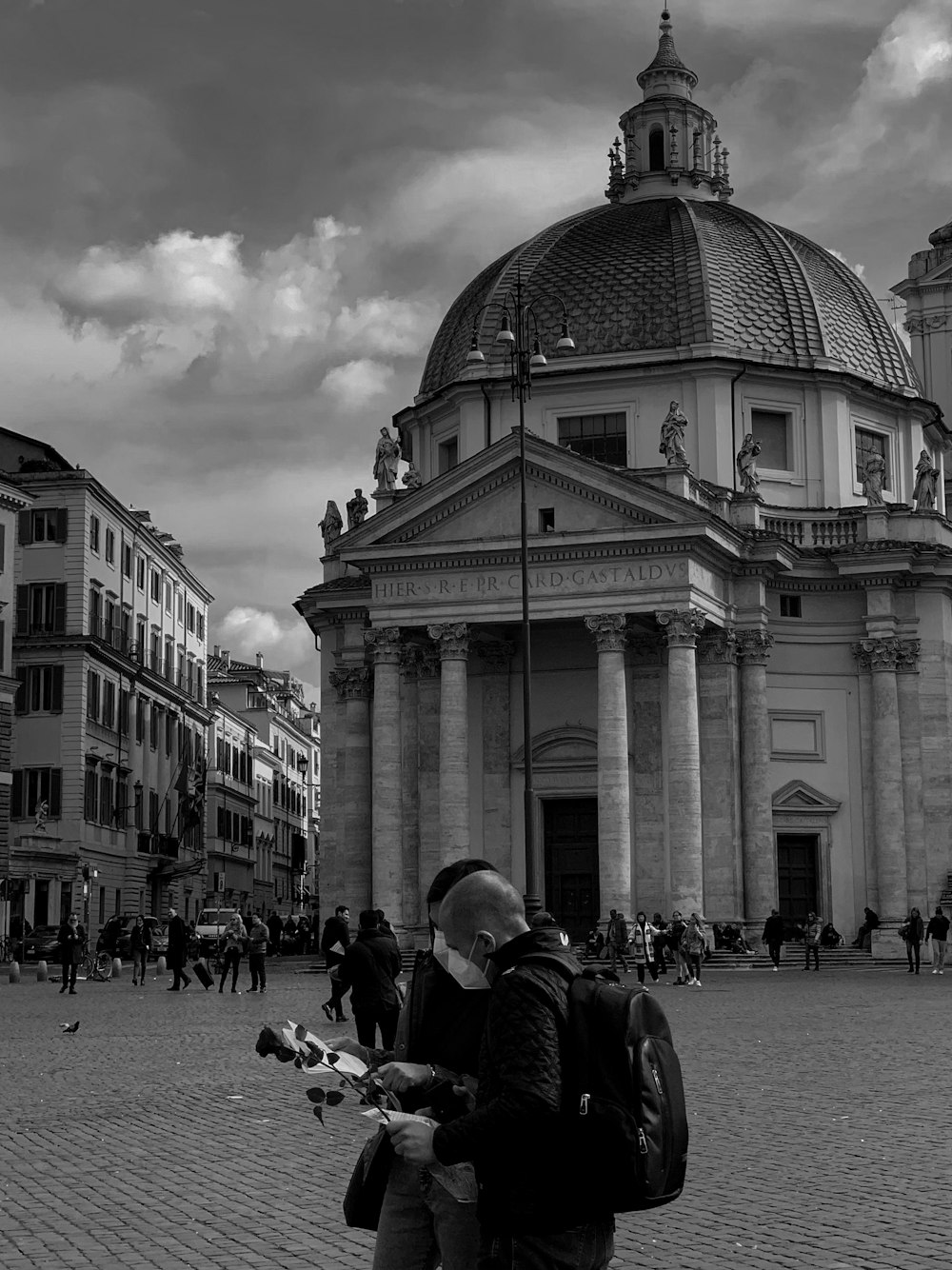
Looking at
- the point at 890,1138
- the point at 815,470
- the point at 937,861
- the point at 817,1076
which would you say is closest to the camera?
the point at 890,1138

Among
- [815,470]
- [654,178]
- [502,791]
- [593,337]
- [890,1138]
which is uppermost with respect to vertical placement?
[654,178]

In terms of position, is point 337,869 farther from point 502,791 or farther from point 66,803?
point 66,803

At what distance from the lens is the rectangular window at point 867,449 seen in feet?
181

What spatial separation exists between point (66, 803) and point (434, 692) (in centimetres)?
1842

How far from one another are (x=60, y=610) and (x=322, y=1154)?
54196 mm

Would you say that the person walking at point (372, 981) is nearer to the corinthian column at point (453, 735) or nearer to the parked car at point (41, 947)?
the corinthian column at point (453, 735)

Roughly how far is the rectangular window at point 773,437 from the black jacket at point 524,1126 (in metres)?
49.6

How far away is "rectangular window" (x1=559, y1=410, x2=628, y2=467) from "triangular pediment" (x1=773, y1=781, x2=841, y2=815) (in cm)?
1023

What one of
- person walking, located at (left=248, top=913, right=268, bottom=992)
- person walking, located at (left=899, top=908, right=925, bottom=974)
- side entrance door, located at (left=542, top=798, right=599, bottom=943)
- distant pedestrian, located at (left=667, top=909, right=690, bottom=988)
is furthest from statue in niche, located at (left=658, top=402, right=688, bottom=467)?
person walking, located at (left=248, top=913, right=268, bottom=992)

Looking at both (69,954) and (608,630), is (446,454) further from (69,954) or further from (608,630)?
(69,954)

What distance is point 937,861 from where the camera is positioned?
50.7 metres

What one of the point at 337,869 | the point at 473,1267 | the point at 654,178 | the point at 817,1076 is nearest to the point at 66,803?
the point at 337,869

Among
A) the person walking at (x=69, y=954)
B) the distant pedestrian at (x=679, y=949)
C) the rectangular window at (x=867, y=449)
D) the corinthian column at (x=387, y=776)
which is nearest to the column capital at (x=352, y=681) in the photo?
the corinthian column at (x=387, y=776)

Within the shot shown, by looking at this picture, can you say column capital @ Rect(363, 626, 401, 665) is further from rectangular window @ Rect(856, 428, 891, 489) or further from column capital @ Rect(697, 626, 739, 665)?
rectangular window @ Rect(856, 428, 891, 489)
